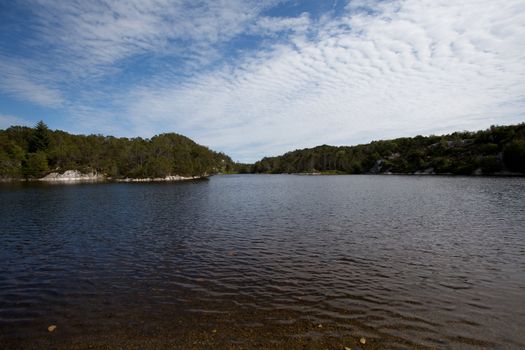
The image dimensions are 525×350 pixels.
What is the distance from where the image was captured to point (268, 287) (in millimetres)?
16312

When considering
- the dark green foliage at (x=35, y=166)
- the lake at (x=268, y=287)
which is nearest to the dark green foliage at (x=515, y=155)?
the lake at (x=268, y=287)

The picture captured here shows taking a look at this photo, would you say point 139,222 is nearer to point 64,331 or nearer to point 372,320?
point 64,331

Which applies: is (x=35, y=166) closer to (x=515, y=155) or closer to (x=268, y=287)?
(x=268, y=287)

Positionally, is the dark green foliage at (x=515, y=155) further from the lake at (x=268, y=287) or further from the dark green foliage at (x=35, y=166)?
the dark green foliage at (x=35, y=166)

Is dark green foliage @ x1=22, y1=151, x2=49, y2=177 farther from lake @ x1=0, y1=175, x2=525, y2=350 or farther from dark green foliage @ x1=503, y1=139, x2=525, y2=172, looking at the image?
dark green foliage @ x1=503, y1=139, x2=525, y2=172

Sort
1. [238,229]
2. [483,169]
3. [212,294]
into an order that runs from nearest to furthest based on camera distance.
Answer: [212,294]
[238,229]
[483,169]

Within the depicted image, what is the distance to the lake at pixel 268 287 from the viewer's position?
37.1ft

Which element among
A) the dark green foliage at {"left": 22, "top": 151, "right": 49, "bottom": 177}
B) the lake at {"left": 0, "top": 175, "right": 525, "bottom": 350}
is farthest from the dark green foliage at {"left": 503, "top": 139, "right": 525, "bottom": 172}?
the dark green foliage at {"left": 22, "top": 151, "right": 49, "bottom": 177}

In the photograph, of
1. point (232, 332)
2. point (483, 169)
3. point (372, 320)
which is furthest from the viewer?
point (483, 169)

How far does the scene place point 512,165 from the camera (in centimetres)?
14238

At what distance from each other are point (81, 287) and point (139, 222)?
72.0ft

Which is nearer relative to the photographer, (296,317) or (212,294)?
(296,317)

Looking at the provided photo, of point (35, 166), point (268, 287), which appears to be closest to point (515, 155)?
point (268, 287)

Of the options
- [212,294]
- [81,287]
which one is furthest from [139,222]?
[212,294]
